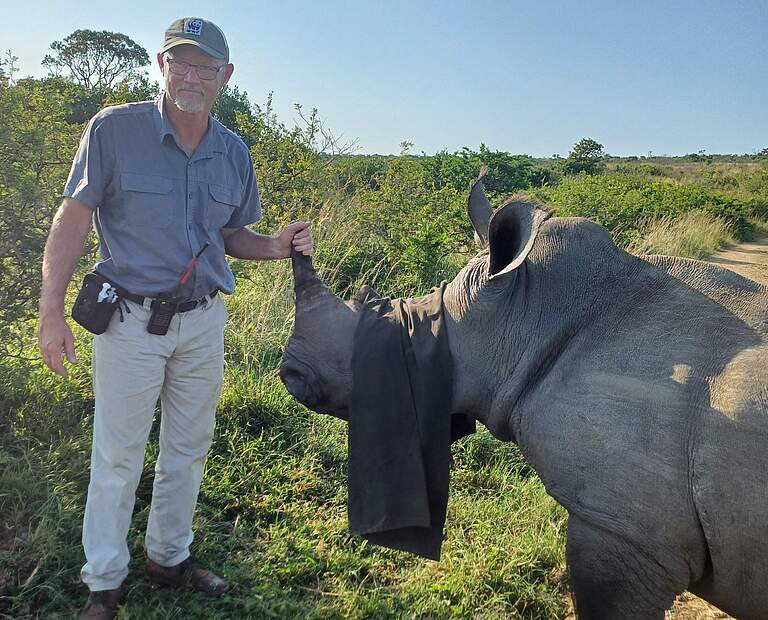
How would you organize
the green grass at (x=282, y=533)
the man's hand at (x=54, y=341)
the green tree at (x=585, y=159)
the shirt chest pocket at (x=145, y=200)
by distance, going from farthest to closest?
the green tree at (x=585, y=159)
the green grass at (x=282, y=533)
the shirt chest pocket at (x=145, y=200)
the man's hand at (x=54, y=341)

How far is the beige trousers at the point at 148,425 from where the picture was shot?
9.24 ft

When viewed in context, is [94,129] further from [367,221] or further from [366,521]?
[367,221]

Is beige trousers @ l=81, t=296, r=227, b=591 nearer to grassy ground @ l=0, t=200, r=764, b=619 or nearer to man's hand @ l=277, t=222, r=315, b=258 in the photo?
grassy ground @ l=0, t=200, r=764, b=619

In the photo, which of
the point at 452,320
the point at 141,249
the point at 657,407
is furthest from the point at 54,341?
the point at 657,407

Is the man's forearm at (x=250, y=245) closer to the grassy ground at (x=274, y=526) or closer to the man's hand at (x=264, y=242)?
the man's hand at (x=264, y=242)

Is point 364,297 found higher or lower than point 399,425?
higher

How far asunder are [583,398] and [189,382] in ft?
6.46

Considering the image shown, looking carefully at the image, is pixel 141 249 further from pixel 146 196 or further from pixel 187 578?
pixel 187 578

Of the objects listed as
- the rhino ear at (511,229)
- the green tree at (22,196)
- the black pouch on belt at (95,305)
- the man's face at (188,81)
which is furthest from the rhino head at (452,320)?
the green tree at (22,196)

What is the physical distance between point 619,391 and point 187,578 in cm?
244

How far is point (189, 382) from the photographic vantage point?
122 inches

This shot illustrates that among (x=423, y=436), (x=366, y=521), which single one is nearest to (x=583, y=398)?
(x=423, y=436)

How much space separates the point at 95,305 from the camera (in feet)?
8.89

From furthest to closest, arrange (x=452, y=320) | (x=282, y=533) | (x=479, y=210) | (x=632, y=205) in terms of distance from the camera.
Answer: (x=632, y=205)
(x=282, y=533)
(x=479, y=210)
(x=452, y=320)
